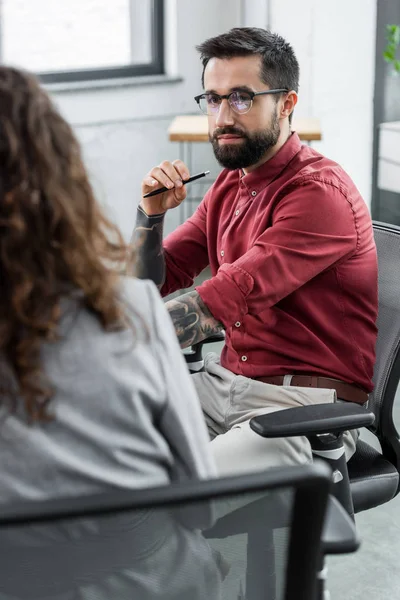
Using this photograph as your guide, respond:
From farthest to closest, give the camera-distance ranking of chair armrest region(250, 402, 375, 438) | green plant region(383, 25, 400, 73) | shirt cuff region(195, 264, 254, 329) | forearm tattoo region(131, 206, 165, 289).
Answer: green plant region(383, 25, 400, 73) < forearm tattoo region(131, 206, 165, 289) < shirt cuff region(195, 264, 254, 329) < chair armrest region(250, 402, 375, 438)

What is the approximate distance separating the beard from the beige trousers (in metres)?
0.43

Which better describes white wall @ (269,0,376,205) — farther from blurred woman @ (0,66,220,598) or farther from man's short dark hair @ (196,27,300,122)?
blurred woman @ (0,66,220,598)

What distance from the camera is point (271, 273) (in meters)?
1.72

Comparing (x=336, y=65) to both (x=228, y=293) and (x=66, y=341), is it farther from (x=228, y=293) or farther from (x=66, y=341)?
(x=66, y=341)

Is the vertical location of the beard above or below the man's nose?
below

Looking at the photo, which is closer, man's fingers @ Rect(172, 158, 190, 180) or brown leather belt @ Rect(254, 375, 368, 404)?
brown leather belt @ Rect(254, 375, 368, 404)

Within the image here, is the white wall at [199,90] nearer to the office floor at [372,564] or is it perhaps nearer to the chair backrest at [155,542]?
the office floor at [372,564]

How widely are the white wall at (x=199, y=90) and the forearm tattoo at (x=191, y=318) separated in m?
2.56

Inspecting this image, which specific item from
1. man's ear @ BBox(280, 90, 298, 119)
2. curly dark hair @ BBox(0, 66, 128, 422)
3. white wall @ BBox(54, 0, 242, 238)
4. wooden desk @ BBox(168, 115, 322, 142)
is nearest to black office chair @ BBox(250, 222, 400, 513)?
man's ear @ BBox(280, 90, 298, 119)

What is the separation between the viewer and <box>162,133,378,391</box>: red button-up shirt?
173 cm

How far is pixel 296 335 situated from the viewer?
1776 millimetres

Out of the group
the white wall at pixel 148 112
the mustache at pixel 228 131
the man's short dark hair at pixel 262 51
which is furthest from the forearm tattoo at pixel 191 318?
the white wall at pixel 148 112

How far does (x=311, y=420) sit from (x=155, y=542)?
61 cm

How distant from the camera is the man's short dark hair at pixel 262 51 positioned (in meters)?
1.96
